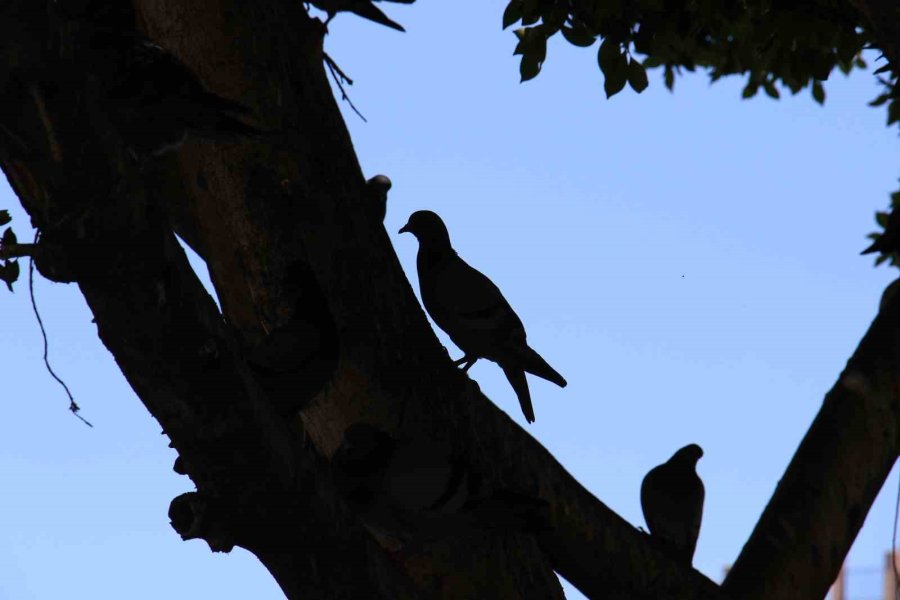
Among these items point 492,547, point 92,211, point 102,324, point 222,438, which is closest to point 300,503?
point 222,438

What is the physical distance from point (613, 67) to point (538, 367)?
4.86ft

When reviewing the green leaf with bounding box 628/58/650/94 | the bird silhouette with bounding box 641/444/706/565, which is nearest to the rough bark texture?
the green leaf with bounding box 628/58/650/94

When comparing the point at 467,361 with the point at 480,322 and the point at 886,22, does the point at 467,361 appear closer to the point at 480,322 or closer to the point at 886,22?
the point at 480,322

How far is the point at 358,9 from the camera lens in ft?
18.5

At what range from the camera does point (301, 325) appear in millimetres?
4586

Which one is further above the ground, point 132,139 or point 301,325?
point 132,139

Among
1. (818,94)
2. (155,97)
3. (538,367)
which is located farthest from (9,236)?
(818,94)

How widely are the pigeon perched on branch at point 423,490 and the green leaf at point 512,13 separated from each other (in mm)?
2238

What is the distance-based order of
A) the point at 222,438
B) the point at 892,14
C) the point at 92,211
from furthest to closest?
the point at 892,14, the point at 222,438, the point at 92,211

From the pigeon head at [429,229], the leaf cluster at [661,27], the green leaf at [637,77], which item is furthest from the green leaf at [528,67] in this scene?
the pigeon head at [429,229]

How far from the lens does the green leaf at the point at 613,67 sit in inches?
240

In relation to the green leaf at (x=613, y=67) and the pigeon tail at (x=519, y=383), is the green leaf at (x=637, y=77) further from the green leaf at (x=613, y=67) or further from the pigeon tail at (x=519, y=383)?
the pigeon tail at (x=519, y=383)

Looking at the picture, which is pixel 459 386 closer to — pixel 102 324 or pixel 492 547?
pixel 492 547

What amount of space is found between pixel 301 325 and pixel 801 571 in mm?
2124
